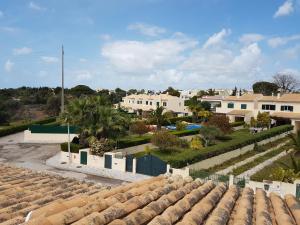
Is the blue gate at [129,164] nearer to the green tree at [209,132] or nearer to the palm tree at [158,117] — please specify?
the green tree at [209,132]

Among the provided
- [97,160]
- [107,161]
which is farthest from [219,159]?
[97,160]

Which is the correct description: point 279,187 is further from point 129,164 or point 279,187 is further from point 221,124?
point 221,124

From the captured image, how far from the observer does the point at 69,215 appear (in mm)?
6406

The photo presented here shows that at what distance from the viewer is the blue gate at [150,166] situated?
30094 mm

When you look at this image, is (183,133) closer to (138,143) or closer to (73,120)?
(138,143)

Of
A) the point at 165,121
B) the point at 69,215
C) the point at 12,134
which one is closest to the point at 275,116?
the point at 165,121

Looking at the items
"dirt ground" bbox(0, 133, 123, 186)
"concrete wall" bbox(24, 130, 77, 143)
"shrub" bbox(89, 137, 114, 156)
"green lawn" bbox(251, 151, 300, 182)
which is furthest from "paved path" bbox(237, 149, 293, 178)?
"concrete wall" bbox(24, 130, 77, 143)

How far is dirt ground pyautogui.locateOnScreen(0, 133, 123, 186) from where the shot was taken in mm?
31766

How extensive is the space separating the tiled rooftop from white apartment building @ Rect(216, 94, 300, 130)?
191 ft

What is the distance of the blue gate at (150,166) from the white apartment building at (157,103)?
48.9m

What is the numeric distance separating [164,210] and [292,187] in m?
16.3

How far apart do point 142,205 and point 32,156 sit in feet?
116

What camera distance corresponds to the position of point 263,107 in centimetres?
7112

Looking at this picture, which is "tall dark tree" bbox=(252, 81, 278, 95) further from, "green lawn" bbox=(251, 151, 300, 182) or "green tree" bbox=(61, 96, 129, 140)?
"green tree" bbox=(61, 96, 129, 140)
